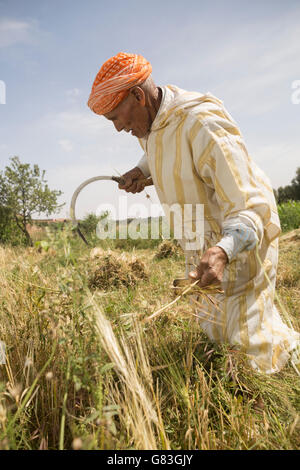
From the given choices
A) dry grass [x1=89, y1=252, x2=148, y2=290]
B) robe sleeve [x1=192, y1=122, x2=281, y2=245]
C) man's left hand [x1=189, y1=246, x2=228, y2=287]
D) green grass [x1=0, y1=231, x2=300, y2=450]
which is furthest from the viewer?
dry grass [x1=89, y1=252, x2=148, y2=290]

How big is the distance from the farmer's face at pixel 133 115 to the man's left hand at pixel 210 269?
0.98 m

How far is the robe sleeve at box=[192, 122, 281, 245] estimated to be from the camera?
4.97ft

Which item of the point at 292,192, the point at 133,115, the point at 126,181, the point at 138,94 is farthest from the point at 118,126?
the point at 292,192

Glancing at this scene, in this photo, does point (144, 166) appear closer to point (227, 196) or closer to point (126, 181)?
point (126, 181)

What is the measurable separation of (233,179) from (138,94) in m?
0.78

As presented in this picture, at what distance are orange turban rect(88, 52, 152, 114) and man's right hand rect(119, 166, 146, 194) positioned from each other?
63 cm

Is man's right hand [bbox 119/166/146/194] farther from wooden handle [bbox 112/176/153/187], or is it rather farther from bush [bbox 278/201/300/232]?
bush [bbox 278/201/300/232]

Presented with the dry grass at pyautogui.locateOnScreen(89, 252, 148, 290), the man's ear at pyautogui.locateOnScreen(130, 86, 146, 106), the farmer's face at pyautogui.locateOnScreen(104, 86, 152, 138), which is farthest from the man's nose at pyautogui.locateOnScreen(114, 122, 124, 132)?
the dry grass at pyautogui.locateOnScreen(89, 252, 148, 290)

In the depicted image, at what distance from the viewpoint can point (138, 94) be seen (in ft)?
6.15

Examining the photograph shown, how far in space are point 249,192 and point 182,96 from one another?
27.6 inches

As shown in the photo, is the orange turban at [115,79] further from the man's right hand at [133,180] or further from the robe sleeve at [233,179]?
the man's right hand at [133,180]
